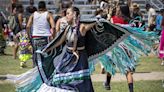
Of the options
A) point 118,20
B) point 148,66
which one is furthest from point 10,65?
point 118,20

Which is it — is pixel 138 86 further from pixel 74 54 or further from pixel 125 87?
pixel 74 54

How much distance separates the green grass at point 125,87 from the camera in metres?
10.4

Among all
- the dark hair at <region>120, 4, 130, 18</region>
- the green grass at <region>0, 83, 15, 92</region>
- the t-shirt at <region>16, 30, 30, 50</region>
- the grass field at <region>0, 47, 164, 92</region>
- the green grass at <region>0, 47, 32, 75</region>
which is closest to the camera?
the dark hair at <region>120, 4, 130, 18</region>

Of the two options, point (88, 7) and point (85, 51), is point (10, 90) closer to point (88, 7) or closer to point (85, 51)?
point (85, 51)

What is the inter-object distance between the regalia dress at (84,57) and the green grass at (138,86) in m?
1.34

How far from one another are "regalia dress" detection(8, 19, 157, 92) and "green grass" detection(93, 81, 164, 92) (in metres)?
1.34

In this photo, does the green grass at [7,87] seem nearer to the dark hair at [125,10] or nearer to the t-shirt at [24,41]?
the dark hair at [125,10]

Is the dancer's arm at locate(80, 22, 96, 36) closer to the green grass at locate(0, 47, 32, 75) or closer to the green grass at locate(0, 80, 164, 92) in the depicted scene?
the green grass at locate(0, 80, 164, 92)

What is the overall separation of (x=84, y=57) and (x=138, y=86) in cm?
290

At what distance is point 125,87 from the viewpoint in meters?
10.7

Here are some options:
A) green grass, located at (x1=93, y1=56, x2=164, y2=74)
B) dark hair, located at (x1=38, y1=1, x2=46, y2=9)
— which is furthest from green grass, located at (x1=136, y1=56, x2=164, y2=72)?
dark hair, located at (x1=38, y1=1, x2=46, y2=9)

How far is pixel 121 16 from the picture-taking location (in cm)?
1001

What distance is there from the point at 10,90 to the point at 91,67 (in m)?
2.06

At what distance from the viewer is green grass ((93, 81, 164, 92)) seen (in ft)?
34.1
